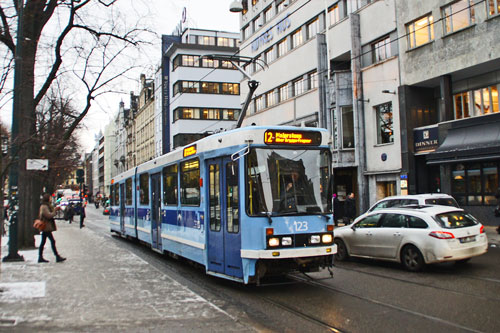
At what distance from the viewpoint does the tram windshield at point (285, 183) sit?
8148 mm

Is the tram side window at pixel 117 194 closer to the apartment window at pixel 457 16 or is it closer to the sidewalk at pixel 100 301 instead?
the sidewalk at pixel 100 301

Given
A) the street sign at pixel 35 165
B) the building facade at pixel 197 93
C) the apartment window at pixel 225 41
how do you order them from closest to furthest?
the street sign at pixel 35 165 < the building facade at pixel 197 93 < the apartment window at pixel 225 41

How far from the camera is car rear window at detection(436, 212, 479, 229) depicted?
10.0m

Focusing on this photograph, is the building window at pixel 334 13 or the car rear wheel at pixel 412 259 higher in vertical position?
the building window at pixel 334 13

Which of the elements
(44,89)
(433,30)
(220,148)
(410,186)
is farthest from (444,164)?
(44,89)

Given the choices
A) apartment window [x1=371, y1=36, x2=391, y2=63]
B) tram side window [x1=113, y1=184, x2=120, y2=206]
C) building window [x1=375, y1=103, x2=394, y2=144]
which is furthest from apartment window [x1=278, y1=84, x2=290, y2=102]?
tram side window [x1=113, y1=184, x2=120, y2=206]

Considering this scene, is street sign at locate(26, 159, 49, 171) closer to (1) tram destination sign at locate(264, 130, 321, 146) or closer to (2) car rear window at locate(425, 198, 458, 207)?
(1) tram destination sign at locate(264, 130, 321, 146)

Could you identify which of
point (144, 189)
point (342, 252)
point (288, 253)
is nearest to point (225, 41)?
point (144, 189)

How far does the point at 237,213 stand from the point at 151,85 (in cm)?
6863

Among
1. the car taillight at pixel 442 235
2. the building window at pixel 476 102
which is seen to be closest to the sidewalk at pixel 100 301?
the car taillight at pixel 442 235

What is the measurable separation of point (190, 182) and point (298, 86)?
2437cm

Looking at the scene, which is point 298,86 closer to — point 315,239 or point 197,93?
point 197,93

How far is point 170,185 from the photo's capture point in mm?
12352

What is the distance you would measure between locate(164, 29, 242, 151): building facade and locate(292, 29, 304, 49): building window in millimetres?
20559
